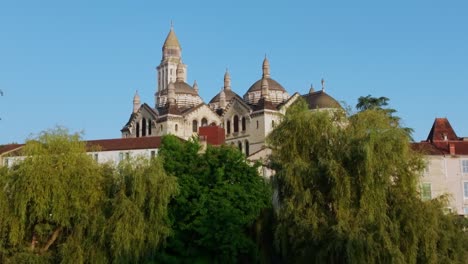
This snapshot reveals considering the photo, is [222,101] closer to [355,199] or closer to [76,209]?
[76,209]

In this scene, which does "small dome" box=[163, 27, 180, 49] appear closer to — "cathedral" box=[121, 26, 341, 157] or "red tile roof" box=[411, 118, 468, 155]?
"cathedral" box=[121, 26, 341, 157]

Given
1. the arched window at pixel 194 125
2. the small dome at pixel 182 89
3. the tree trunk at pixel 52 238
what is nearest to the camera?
the tree trunk at pixel 52 238

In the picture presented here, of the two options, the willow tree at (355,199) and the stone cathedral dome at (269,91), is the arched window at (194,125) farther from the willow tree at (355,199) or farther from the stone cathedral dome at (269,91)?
the willow tree at (355,199)

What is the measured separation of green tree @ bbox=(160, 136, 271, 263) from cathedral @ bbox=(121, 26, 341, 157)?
112ft

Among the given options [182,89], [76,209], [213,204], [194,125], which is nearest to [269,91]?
[194,125]

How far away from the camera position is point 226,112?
81000mm

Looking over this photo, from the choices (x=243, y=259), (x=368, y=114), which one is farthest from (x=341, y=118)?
(x=243, y=259)

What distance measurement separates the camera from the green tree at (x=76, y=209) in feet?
93.6

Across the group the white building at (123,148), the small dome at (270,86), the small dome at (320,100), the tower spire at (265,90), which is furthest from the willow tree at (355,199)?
the small dome at (270,86)

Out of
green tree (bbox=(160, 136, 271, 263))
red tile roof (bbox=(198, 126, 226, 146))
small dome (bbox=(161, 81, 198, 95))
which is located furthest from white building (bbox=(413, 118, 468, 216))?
small dome (bbox=(161, 81, 198, 95))

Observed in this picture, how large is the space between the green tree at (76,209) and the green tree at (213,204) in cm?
175

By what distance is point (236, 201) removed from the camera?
3281 centimetres

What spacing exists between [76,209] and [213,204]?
22.5 feet

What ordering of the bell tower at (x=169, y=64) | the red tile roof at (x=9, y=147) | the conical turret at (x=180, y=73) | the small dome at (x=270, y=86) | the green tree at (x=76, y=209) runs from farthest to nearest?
the bell tower at (x=169, y=64), the conical turret at (x=180, y=73), the small dome at (x=270, y=86), the red tile roof at (x=9, y=147), the green tree at (x=76, y=209)
